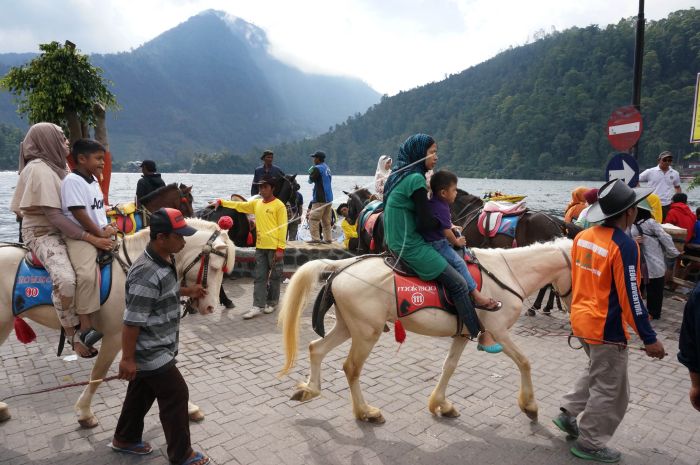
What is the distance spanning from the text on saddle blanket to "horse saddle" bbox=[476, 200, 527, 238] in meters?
4.81

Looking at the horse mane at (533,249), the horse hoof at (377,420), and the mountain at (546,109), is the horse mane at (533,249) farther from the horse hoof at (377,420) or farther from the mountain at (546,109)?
the mountain at (546,109)

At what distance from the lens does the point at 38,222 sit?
12.4 ft

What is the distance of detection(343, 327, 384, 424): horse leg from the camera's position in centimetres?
414

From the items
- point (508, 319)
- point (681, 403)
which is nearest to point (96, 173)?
point (508, 319)

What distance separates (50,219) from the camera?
368 cm

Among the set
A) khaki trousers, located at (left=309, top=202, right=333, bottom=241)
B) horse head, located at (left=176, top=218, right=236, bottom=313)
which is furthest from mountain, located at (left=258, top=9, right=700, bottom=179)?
horse head, located at (left=176, top=218, right=236, bottom=313)

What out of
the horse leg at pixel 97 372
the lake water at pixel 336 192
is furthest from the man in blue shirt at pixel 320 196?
the horse leg at pixel 97 372

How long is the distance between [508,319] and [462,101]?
5714 inches

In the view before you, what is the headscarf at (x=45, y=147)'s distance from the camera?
12.4 ft

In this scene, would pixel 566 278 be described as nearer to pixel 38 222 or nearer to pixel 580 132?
pixel 38 222

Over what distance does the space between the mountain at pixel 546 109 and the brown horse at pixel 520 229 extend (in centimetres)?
7227

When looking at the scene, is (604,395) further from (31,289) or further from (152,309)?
(31,289)

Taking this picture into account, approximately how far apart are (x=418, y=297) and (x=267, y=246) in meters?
4.03

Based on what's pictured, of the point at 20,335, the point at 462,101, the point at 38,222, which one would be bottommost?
the point at 20,335
